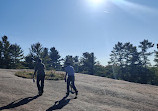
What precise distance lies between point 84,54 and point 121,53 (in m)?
19.0

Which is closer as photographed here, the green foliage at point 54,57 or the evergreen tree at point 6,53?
the evergreen tree at point 6,53

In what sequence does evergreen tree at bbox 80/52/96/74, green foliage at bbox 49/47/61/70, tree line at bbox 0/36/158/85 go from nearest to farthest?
tree line at bbox 0/36/158/85, evergreen tree at bbox 80/52/96/74, green foliage at bbox 49/47/61/70

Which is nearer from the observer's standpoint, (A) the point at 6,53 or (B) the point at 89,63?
(A) the point at 6,53

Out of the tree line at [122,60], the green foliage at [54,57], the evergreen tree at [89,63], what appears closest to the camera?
the tree line at [122,60]

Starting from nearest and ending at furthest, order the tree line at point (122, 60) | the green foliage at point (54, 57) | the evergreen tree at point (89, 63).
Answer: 1. the tree line at point (122, 60)
2. the evergreen tree at point (89, 63)
3. the green foliage at point (54, 57)

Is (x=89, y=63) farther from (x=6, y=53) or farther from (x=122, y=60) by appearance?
(x=6, y=53)

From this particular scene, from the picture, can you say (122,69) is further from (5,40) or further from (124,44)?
(5,40)

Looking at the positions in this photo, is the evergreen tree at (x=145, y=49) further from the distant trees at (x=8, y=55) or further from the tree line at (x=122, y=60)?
the distant trees at (x=8, y=55)

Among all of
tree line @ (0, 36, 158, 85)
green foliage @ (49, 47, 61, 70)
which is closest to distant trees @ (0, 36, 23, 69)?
tree line @ (0, 36, 158, 85)

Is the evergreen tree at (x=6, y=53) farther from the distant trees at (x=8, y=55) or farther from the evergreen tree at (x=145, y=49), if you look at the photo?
the evergreen tree at (x=145, y=49)

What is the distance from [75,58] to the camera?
3147 inches

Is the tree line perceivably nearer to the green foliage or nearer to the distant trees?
the distant trees

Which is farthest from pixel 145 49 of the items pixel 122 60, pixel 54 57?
pixel 54 57

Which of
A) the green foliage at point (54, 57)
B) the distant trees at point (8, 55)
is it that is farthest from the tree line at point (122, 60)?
the green foliage at point (54, 57)
